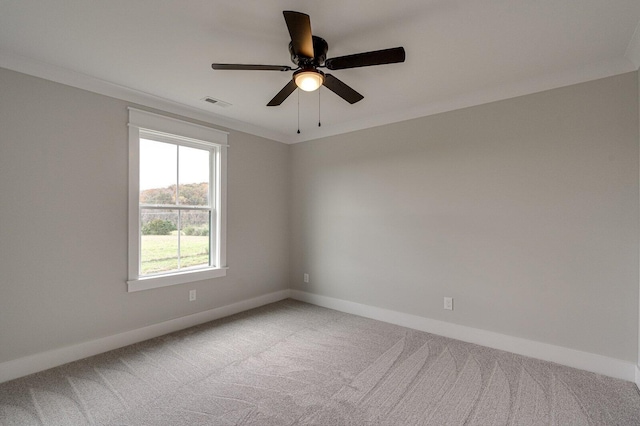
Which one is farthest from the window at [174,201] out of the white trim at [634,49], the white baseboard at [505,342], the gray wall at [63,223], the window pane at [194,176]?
the white trim at [634,49]

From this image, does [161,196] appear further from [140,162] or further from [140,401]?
[140,401]

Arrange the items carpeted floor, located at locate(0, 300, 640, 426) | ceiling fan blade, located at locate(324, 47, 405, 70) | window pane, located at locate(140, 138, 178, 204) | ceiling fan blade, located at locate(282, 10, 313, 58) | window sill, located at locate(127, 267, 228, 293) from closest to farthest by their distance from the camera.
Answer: ceiling fan blade, located at locate(282, 10, 313, 58), ceiling fan blade, located at locate(324, 47, 405, 70), carpeted floor, located at locate(0, 300, 640, 426), window sill, located at locate(127, 267, 228, 293), window pane, located at locate(140, 138, 178, 204)

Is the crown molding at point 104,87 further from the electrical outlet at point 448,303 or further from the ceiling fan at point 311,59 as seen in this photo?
the electrical outlet at point 448,303

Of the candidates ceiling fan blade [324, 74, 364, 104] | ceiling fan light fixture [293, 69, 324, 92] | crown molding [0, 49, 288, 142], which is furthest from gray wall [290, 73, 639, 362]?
ceiling fan light fixture [293, 69, 324, 92]

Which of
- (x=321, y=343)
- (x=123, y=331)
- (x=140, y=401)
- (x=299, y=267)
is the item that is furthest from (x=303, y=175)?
(x=140, y=401)

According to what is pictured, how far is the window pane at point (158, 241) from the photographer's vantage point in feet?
10.4

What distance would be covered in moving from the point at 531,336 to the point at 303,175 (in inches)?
131

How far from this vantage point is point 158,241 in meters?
3.29

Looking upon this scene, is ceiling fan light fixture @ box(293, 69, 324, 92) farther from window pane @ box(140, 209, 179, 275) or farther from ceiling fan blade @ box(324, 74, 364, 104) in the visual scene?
window pane @ box(140, 209, 179, 275)

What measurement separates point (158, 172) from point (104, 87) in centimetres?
91

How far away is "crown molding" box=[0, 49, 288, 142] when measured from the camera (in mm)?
2359

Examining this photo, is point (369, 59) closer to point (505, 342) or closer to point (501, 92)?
point (501, 92)

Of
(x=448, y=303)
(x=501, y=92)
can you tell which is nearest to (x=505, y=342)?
(x=448, y=303)

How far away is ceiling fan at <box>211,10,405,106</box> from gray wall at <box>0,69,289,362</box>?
1.63 meters
